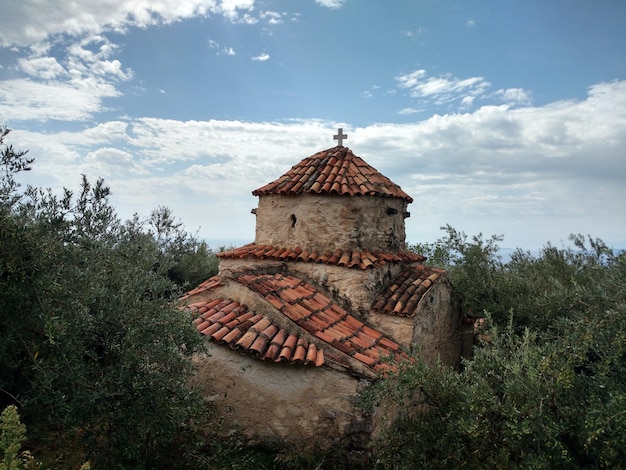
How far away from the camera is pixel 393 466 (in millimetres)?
4711

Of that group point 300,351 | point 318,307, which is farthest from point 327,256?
point 300,351

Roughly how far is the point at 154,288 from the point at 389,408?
3.76 m

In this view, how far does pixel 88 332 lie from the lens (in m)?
4.09

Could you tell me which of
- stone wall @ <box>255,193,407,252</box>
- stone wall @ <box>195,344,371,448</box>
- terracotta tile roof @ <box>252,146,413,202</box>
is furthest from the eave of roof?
terracotta tile roof @ <box>252,146,413,202</box>

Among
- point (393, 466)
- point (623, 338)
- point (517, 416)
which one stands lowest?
point (393, 466)

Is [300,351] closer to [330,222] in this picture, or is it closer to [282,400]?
[282,400]

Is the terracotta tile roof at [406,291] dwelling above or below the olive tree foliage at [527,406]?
above

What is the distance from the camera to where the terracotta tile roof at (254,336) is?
221 inches

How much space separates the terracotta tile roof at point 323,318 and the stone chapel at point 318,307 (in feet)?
0.08

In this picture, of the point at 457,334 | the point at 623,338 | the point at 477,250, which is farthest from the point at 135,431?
the point at 477,250

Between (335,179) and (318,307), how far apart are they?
110 inches

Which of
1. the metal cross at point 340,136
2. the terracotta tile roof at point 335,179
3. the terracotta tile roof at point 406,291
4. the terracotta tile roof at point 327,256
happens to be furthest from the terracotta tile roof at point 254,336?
the metal cross at point 340,136

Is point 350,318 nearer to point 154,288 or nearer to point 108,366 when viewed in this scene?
point 154,288

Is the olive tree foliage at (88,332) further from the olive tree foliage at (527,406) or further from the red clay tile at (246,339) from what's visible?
the olive tree foliage at (527,406)
